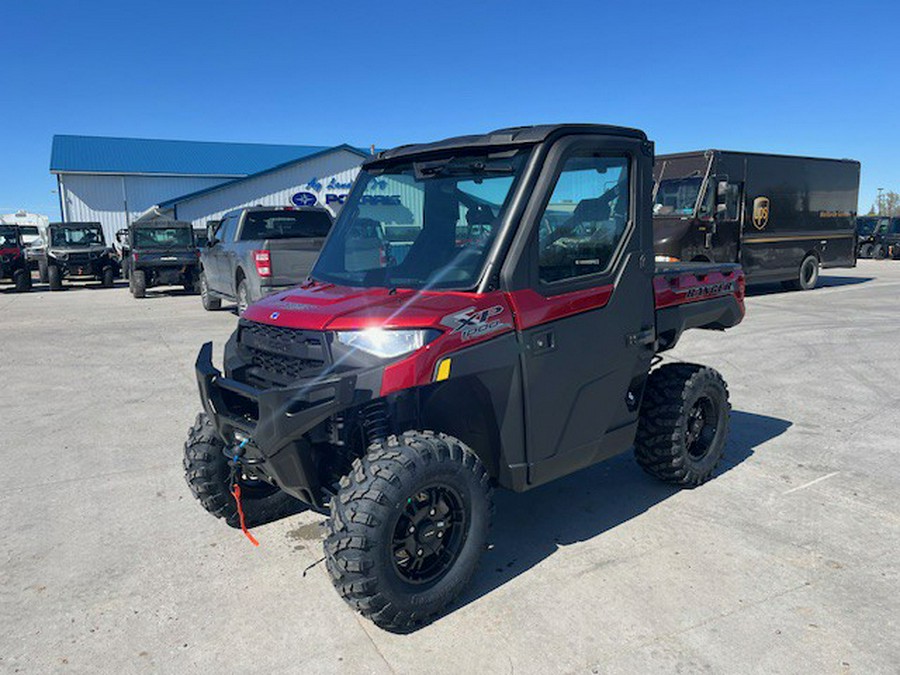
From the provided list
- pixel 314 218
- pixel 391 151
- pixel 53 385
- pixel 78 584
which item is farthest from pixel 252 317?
pixel 314 218

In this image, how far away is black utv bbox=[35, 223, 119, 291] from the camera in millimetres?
21562

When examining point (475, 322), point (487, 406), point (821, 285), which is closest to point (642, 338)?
point (487, 406)

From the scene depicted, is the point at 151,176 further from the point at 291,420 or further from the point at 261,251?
the point at 291,420

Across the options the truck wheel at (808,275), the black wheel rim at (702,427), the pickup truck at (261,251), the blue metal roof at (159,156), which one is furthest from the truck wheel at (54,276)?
the black wheel rim at (702,427)

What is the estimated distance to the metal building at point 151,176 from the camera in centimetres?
3353

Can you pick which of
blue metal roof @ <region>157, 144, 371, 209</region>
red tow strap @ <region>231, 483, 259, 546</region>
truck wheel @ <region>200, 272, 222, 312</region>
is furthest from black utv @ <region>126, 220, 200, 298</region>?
red tow strap @ <region>231, 483, 259, 546</region>

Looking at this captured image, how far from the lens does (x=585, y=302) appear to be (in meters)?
3.54

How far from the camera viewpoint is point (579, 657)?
110 inches

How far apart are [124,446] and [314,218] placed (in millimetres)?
7453

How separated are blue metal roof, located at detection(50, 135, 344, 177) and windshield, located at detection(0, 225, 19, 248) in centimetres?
1423

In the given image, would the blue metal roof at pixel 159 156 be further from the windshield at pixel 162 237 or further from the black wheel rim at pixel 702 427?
the black wheel rim at pixel 702 427

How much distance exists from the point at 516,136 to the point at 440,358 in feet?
4.11

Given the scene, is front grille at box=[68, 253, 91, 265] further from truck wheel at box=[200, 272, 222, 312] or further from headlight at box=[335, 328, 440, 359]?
headlight at box=[335, 328, 440, 359]

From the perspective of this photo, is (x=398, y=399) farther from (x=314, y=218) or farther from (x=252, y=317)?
(x=314, y=218)
